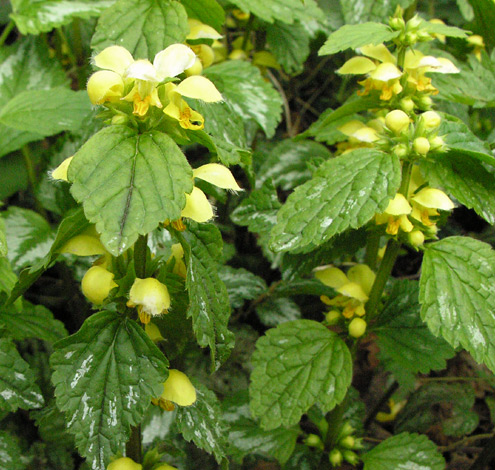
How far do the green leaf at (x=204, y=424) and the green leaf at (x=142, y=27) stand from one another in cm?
67

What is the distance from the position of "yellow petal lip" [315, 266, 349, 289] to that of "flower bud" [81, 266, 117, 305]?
1.84 ft

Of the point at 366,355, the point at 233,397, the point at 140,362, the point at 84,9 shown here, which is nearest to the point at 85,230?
the point at 140,362

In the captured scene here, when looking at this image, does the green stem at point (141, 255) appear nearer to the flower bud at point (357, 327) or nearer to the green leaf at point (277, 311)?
the flower bud at point (357, 327)

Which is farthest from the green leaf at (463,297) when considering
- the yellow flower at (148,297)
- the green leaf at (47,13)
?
the green leaf at (47,13)

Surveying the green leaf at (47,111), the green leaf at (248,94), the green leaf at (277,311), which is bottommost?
the green leaf at (277,311)

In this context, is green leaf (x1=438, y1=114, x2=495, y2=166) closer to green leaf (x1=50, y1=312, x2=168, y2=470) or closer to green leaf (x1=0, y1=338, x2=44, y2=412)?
green leaf (x1=50, y1=312, x2=168, y2=470)

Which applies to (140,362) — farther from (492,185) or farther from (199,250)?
(492,185)

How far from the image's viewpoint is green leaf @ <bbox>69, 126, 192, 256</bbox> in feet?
2.22

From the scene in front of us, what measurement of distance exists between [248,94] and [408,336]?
72cm

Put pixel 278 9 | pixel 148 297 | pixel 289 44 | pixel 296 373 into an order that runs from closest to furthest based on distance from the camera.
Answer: pixel 148 297 < pixel 296 373 < pixel 278 9 < pixel 289 44

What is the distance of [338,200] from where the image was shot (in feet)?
3.16

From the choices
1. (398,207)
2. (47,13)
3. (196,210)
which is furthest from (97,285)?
(47,13)

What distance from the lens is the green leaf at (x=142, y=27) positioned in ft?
3.58

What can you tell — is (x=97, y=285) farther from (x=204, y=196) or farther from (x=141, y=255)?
(x=204, y=196)
